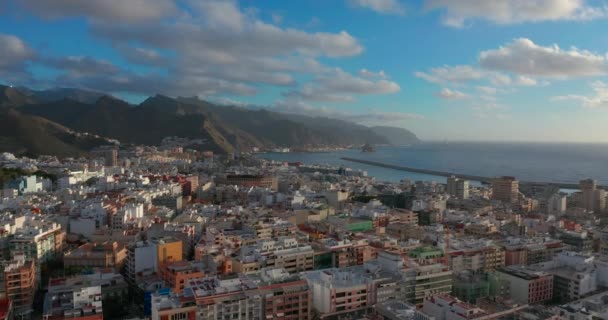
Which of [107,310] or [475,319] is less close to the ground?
[475,319]

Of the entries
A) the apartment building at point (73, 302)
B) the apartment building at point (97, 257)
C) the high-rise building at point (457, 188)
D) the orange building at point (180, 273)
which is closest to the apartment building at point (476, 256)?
the orange building at point (180, 273)

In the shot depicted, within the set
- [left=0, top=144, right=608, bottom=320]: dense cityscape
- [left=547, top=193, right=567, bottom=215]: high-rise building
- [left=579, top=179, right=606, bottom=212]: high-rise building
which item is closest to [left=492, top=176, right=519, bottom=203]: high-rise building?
[left=547, top=193, right=567, bottom=215]: high-rise building

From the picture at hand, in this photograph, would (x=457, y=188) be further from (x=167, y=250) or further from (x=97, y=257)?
(x=97, y=257)

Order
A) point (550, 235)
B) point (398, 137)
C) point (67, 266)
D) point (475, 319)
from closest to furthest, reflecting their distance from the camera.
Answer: point (475, 319) → point (67, 266) → point (550, 235) → point (398, 137)

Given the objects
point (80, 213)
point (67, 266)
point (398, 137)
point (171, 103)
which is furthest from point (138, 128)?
point (398, 137)

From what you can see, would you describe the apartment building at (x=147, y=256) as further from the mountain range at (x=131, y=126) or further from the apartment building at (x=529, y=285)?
the mountain range at (x=131, y=126)

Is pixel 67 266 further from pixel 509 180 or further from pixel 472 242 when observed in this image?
pixel 509 180
